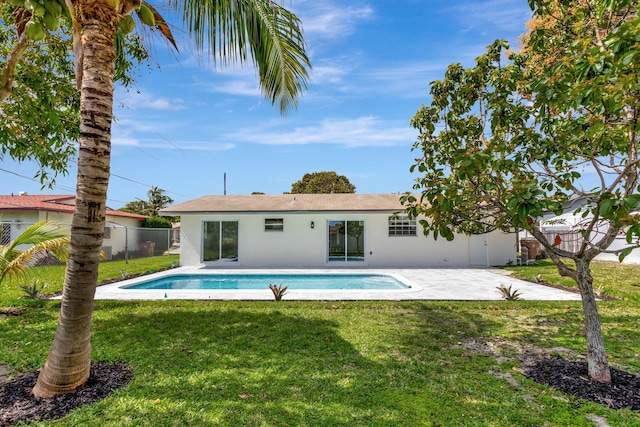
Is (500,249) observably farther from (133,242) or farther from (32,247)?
(133,242)

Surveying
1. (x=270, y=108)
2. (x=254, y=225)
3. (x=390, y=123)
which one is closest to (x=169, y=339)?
(x=270, y=108)

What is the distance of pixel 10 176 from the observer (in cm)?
2541

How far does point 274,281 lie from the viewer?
13.6 meters

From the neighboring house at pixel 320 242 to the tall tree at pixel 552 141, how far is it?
1206 centimetres

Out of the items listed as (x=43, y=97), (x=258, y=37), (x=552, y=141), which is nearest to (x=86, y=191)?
(x=258, y=37)

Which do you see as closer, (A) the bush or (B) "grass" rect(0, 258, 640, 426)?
(B) "grass" rect(0, 258, 640, 426)

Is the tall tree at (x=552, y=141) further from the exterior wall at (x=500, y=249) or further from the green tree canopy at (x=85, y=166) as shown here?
the exterior wall at (x=500, y=249)

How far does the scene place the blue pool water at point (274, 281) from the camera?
1263 centimetres

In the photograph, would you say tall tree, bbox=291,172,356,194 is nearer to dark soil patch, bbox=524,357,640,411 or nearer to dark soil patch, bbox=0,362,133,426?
dark soil patch, bbox=524,357,640,411

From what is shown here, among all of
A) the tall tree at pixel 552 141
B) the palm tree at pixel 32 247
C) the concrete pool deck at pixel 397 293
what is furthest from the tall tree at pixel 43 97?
the tall tree at pixel 552 141

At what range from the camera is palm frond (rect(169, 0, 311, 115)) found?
191 inches

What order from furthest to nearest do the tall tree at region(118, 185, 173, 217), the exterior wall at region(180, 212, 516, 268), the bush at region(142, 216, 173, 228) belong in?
the tall tree at region(118, 185, 173, 217) → the bush at region(142, 216, 173, 228) → the exterior wall at region(180, 212, 516, 268)

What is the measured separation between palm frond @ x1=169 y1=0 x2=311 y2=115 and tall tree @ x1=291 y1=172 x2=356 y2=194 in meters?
39.3

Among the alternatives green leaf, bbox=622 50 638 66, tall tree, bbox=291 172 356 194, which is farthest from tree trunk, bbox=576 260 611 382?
tall tree, bbox=291 172 356 194
